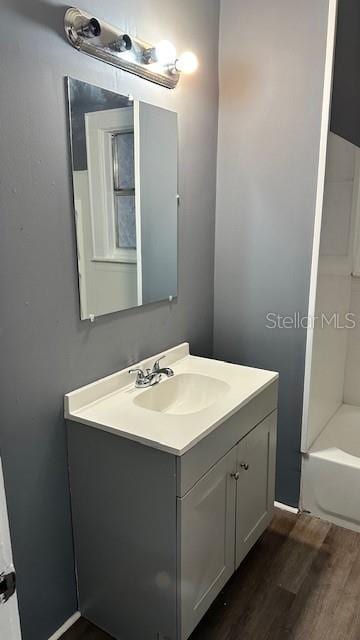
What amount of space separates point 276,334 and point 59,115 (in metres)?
1.38

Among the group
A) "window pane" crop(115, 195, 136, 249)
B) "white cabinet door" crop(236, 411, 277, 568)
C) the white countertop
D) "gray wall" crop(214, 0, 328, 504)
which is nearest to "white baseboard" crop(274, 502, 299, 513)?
"gray wall" crop(214, 0, 328, 504)

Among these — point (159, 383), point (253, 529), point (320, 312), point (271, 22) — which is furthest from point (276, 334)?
point (271, 22)

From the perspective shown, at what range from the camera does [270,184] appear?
2.12 m

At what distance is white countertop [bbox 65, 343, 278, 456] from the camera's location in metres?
1.36

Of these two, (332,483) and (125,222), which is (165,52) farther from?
(332,483)

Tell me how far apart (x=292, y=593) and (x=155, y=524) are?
814 millimetres

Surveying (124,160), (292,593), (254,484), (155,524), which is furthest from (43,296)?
(292,593)

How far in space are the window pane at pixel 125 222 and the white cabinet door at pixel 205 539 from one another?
88 centimetres

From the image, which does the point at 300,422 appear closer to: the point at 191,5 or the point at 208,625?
the point at 208,625

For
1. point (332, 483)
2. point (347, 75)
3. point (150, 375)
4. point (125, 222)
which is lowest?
point (332, 483)

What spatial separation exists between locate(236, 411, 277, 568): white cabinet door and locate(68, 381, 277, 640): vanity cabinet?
10 millimetres

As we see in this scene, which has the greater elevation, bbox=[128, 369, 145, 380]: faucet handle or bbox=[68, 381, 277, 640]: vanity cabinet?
bbox=[128, 369, 145, 380]: faucet handle

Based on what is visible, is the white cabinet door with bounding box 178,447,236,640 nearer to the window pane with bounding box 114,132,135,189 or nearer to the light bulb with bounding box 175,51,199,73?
the window pane with bounding box 114,132,135,189
